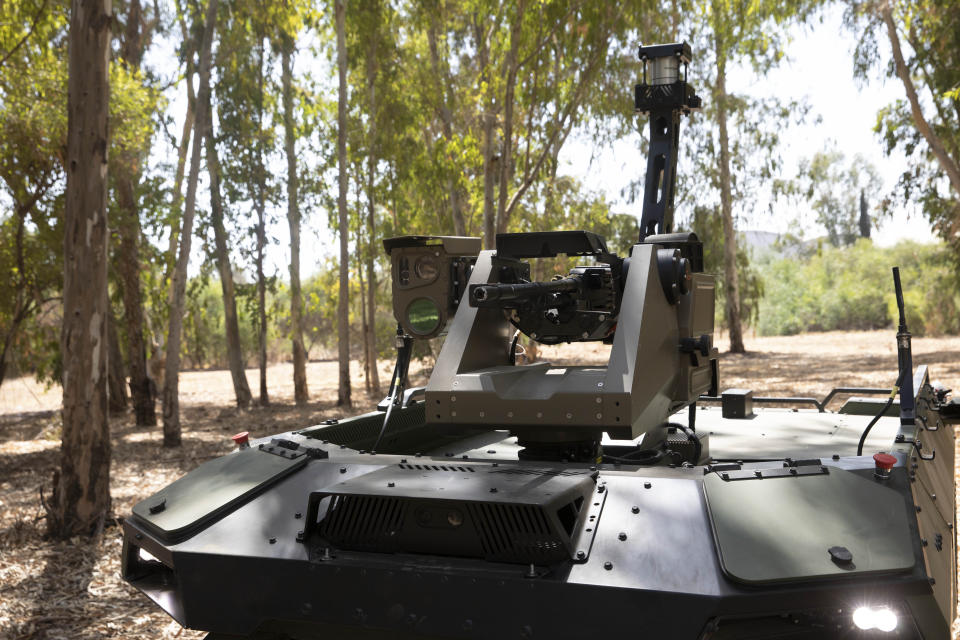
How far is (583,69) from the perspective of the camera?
13.0m

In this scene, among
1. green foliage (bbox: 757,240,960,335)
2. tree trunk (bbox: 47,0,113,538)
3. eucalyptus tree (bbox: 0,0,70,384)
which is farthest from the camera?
green foliage (bbox: 757,240,960,335)

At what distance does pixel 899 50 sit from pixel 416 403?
15.0m

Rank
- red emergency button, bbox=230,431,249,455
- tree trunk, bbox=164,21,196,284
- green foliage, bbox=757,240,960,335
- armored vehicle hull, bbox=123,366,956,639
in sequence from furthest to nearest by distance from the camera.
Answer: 1. green foliage, bbox=757,240,960,335
2. tree trunk, bbox=164,21,196,284
3. red emergency button, bbox=230,431,249,455
4. armored vehicle hull, bbox=123,366,956,639

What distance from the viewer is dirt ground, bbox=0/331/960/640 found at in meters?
5.75

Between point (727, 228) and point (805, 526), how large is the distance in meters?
25.3

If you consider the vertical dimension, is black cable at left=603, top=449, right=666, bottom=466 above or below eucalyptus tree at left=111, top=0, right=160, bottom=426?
below

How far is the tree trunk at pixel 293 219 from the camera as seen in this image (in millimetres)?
18328

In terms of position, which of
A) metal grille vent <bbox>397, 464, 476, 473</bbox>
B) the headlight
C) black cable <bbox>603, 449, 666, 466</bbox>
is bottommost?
the headlight

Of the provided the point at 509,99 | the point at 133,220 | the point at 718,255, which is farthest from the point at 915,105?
the point at 133,220

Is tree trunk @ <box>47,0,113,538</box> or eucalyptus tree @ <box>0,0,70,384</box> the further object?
eucalyptus tree @ <box>0,0,70,384</box>

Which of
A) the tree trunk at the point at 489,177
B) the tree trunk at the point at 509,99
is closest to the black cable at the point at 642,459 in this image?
the tree trunk at the point at 489,177

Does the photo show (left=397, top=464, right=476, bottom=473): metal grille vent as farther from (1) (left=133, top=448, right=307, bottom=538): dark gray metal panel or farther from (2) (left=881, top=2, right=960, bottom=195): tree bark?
(2) (left=881, top=2, right=960, bottom=195): tree bark

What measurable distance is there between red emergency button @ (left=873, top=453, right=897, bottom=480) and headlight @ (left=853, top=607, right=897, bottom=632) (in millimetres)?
547

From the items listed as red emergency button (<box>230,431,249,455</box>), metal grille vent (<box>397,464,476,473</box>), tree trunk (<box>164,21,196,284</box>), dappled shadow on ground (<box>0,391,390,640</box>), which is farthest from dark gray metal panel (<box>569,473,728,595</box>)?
tree trunk (<box>164,21,196,284</box>)
